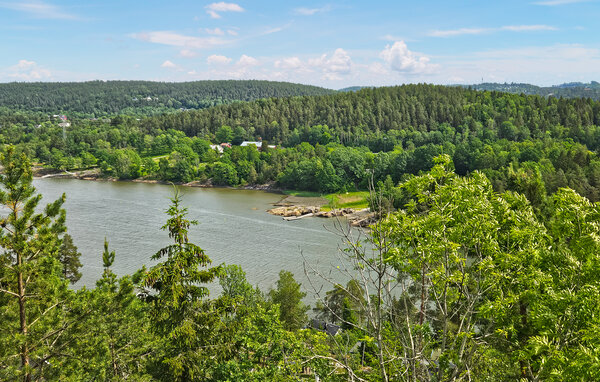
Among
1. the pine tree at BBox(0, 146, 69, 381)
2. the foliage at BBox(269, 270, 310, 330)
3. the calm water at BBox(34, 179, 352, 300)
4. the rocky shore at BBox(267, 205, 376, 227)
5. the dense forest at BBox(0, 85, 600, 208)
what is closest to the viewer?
the pine tree at BBox(0, 146, 69, 381)

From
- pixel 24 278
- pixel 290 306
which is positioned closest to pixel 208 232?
pixel 290 306

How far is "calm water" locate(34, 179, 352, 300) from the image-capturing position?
29516 millimetres

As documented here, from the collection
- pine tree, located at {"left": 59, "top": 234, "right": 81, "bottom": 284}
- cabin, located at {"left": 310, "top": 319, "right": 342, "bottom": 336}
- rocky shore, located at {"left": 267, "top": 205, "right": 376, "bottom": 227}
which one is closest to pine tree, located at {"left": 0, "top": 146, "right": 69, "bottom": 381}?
cabin, located at {"left": 310, "top": 319, "right": 342, "bottom": 336}

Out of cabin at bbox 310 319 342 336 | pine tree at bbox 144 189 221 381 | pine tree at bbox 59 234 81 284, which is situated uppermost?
pine tree at bbox 144 189 221 381

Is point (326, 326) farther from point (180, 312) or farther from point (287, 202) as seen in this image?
point (287, 202)

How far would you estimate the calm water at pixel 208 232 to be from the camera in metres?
29.5

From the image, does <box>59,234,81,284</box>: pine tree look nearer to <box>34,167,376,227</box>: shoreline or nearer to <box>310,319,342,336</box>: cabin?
<box>310,319,342,336</box>: cabin

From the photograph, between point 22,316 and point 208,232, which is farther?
point 208,232

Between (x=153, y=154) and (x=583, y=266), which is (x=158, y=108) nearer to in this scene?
(x=153, y=154)

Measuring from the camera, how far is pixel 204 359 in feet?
30.9

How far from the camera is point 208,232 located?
3722 cm

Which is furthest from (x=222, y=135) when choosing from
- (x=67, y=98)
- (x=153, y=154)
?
(x=67, y=98)

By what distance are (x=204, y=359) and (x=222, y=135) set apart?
86270mm

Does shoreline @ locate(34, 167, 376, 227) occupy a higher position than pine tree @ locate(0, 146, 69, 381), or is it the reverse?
pine tree @ locate(0, 146, 69, 381)
